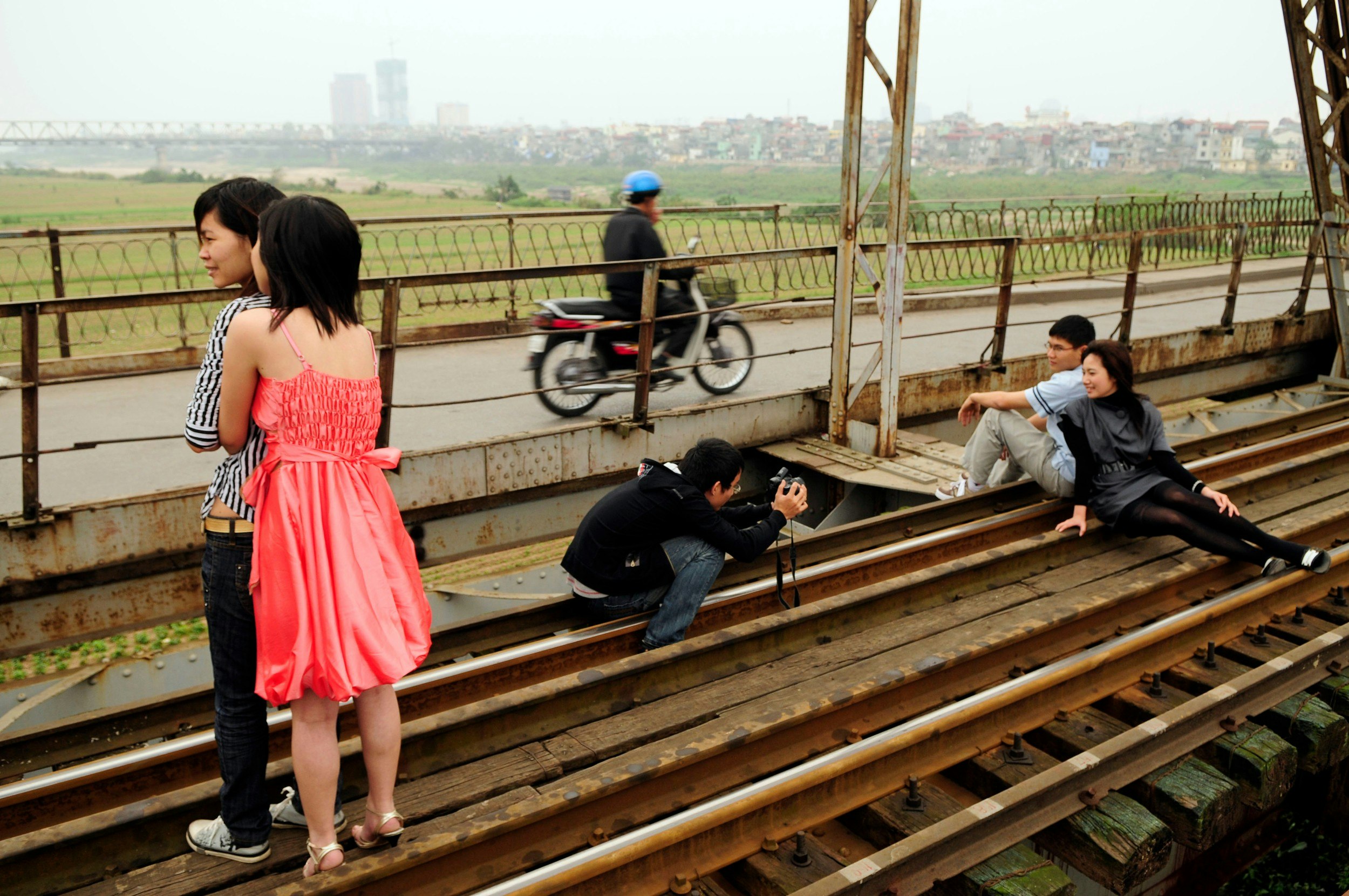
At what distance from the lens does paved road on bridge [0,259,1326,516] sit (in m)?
6.90

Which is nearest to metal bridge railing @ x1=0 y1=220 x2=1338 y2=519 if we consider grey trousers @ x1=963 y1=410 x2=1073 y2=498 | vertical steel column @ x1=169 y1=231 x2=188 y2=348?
vertical steel column @ x1=169 y1=231 x2=188 y2=348

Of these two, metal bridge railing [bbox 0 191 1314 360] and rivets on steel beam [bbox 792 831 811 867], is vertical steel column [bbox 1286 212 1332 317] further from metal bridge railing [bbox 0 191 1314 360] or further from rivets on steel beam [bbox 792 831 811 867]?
rivets on steel beam [bbox 792 831 811 867]

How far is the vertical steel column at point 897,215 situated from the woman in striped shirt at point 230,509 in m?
5.10

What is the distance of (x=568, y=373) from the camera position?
27.2ft

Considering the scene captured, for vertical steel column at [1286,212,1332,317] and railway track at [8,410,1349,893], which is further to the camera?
vertical steel column at [1286,212,1332,317]

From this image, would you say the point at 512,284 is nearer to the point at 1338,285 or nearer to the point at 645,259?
the point at 645,259

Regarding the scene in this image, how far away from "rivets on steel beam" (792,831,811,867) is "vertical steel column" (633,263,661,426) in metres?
4.22

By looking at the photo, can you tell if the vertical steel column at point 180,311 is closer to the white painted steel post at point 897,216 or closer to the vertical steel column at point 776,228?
the white painted steel post at point 897,216

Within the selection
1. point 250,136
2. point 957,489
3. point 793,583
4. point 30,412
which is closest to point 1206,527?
point 957,489

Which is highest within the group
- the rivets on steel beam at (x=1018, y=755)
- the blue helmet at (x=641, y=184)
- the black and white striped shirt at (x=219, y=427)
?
the blue helmet at (x=641, y=184)

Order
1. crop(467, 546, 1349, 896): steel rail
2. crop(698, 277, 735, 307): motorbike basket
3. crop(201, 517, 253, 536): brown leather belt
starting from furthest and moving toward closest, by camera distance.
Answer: crop(698, 277, 735, 307): motorbike basket < crop(467, 546, 1349, 896): steel rail < crop(201, 517, 253, 536): brown leather belt

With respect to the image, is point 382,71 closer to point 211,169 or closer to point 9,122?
point 211,169

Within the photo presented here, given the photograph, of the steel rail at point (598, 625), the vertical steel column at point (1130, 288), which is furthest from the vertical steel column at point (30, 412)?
the vertical steel column at point (1130, 288)

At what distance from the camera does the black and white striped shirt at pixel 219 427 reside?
8.43ft
